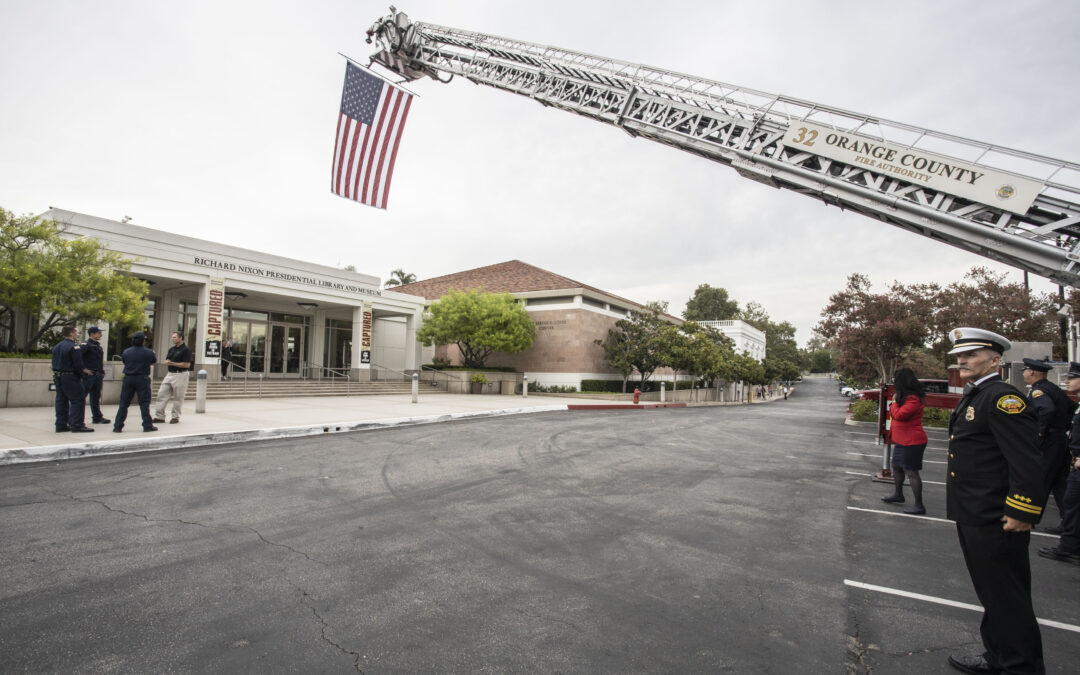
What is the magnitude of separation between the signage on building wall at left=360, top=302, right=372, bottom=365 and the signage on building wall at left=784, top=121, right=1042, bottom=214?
20.8 meters

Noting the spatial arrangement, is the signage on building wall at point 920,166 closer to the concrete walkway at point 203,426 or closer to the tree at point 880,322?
the concrete walkway at point 203,426

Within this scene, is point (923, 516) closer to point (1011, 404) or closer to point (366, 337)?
point (1011, 404)

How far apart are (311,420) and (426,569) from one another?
9.72 meters

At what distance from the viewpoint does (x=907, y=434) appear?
6.79m

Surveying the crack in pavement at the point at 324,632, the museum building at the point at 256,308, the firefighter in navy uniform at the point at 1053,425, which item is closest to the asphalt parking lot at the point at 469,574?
the crack in pavement at the point at 324,632

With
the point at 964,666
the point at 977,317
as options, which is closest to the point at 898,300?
the point at 977,317

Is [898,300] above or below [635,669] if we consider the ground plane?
above

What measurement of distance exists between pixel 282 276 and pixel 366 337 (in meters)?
5.01

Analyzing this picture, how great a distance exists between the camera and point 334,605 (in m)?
3.39

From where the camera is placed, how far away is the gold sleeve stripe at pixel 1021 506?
283cm

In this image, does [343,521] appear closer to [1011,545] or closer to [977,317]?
[1011,545]

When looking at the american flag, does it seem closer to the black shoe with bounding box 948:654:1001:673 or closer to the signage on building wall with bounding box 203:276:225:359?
the signage on building wall with bounding box 203:276:225:359

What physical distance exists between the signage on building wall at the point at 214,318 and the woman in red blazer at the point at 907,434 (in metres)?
21.5

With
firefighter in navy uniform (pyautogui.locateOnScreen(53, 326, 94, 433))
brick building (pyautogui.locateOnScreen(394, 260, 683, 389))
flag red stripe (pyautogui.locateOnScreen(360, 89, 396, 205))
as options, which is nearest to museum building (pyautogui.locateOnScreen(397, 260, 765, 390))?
brick building (pyautogui.locateOnScreen(394, 260, 683, 389))
